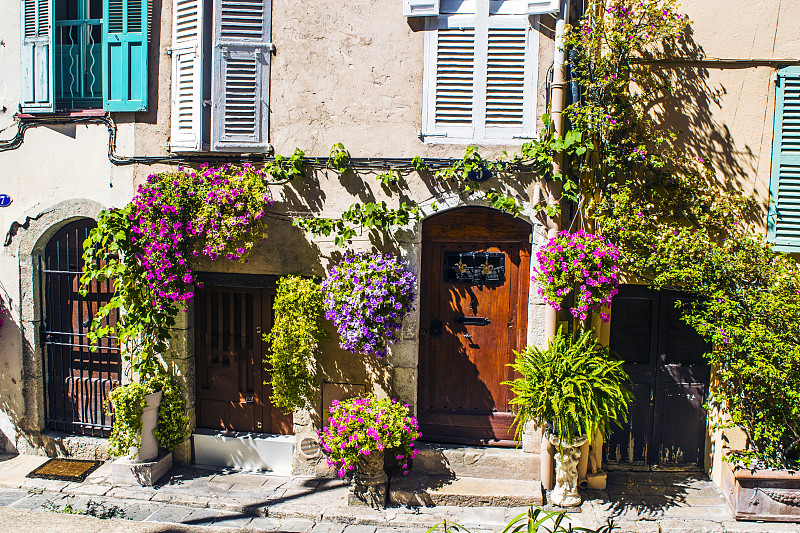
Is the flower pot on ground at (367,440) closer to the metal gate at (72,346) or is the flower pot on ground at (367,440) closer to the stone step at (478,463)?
the stone step at (478,463)

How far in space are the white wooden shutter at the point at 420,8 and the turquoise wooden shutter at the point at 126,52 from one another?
8.83ft

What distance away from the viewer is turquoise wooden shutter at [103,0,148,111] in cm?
639

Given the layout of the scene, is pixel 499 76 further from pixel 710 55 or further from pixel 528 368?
pixel 528 368

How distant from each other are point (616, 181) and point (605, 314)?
129 cm

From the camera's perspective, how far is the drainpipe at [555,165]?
577 centimetres

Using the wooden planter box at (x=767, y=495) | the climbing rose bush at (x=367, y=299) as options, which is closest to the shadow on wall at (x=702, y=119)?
the wooden planter box at (x=767, y=495)

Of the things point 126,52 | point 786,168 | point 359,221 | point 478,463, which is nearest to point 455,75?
point 359,221

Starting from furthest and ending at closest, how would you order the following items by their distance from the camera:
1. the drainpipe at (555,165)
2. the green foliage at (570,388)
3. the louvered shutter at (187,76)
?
the louvered shutter at (187,76) → the drainpipe at (555,165) → the green foliage at (570,388)

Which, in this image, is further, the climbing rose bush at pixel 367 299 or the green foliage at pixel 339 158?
the green foliage at pixel 339 158

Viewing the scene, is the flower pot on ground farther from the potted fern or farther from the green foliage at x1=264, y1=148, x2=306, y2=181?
the green foliage at x1=264, y1=148, x2=306, y2=181

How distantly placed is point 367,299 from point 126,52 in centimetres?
364

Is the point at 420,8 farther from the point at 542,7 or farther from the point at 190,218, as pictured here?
the point at 190,218

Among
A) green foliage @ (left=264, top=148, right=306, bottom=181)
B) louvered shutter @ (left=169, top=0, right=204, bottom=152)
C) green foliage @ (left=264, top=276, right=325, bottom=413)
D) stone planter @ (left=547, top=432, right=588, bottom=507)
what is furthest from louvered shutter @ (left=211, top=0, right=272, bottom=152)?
stone planter @ (left=547, top=432, right=588, bottom=507)

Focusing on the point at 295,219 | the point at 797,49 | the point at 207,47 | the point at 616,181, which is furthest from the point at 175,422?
the point at 797,49
